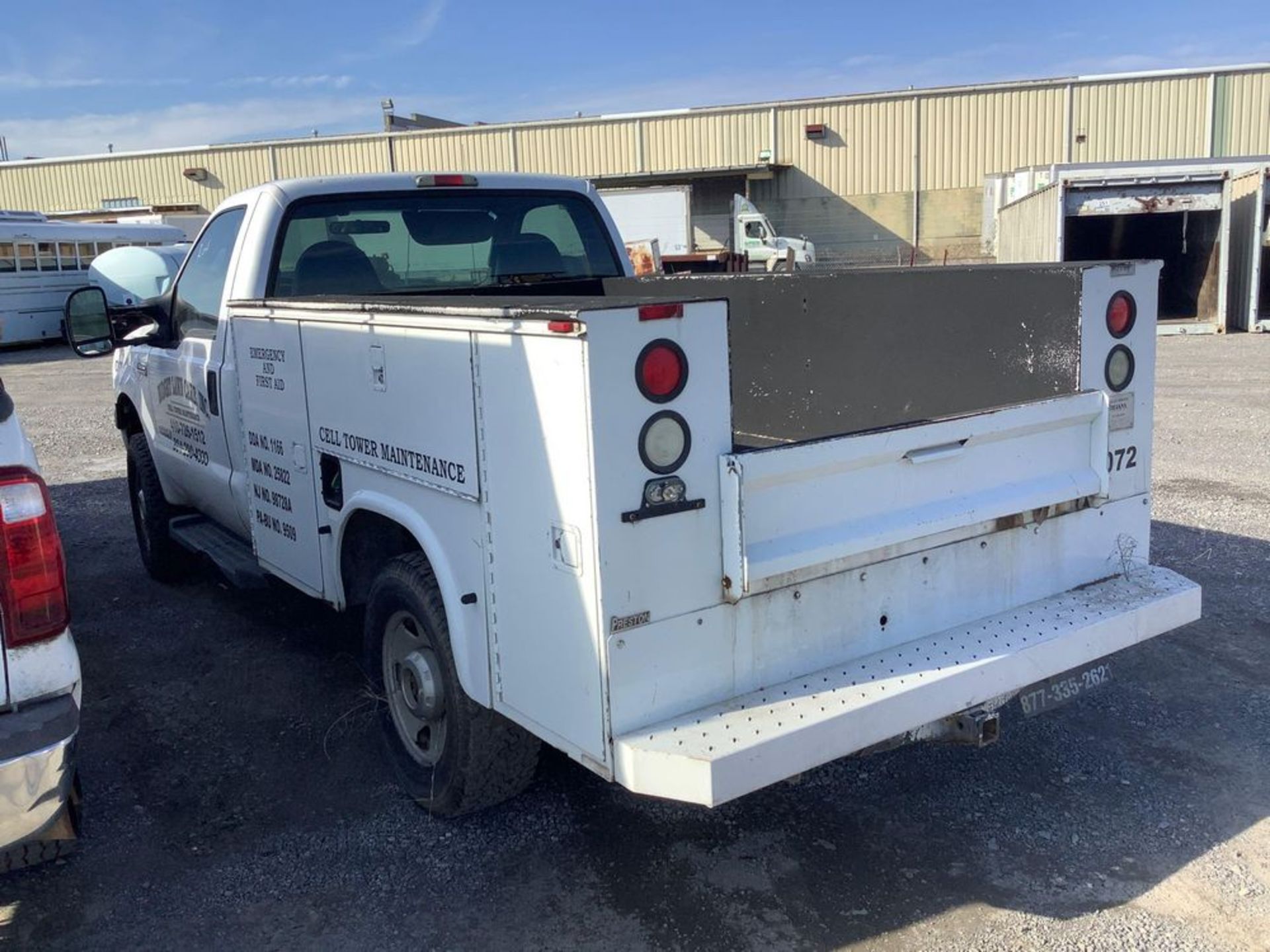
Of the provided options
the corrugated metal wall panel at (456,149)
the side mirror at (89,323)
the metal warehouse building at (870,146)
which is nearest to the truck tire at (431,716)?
the side mirror at (89,323)

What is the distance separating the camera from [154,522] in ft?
21.5

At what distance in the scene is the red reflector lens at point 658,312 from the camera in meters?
2.73

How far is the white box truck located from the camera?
27.1 metres

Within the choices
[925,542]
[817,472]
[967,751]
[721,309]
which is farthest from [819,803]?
[721,309]

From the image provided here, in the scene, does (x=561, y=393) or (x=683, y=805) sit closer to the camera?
(x=561, y=393)

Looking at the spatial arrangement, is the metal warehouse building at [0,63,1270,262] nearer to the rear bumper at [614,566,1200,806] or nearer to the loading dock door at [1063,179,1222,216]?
the loading dock door at [1063,179,1222,216]

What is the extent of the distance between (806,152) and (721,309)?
3916cm

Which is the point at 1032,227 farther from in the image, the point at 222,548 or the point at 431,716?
the point at 431,716

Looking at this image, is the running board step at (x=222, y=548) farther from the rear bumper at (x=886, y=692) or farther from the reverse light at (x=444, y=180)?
the rear bumper at (x=886, y=692)

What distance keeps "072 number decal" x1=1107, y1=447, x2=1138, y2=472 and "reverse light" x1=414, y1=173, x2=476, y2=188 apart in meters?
3.17

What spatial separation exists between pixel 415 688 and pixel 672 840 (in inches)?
39.5

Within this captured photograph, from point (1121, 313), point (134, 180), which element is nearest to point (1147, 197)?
point (1121, 313)

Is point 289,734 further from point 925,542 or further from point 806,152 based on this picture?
point 806,152

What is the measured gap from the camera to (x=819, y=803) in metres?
3.87
